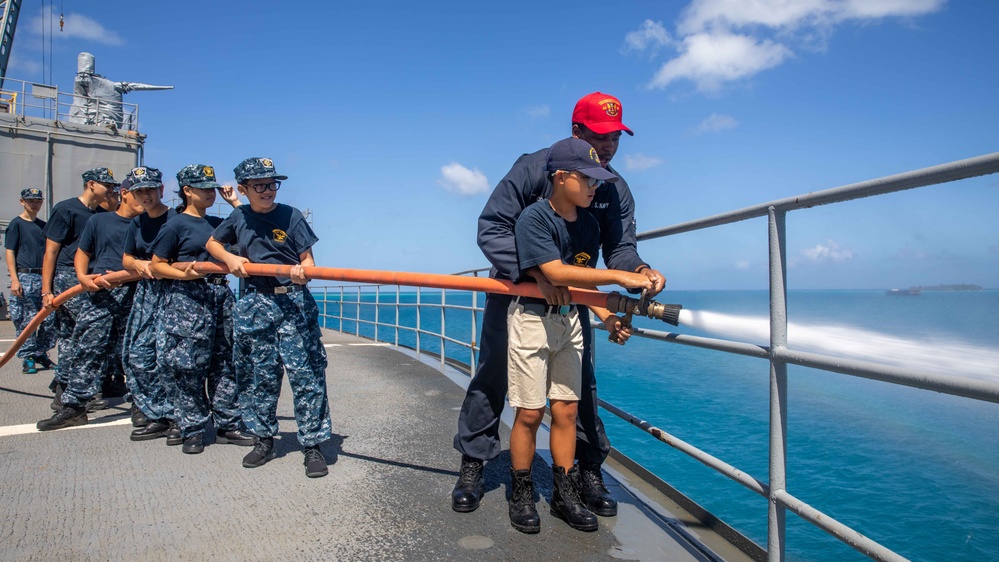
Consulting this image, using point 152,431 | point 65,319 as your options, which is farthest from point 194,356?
point 65,319

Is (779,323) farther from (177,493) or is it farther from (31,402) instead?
(31,402)

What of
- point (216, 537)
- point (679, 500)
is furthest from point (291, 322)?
point (679, 500)

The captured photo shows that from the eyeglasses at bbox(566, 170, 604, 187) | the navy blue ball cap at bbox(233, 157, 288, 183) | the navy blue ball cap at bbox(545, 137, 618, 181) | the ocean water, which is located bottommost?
the ocean water

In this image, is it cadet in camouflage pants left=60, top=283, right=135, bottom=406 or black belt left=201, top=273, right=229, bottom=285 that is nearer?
black belt left=201, top=273, right=229, bottom=285

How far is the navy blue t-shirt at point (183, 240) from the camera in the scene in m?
3.69

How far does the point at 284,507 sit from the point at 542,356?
137 cm

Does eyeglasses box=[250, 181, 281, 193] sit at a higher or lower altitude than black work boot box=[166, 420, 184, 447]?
higher

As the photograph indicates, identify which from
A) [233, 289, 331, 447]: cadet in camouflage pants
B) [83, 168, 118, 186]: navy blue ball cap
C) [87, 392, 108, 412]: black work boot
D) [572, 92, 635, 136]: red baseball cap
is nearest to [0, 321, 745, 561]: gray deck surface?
[233, 289, 331, 447]: cadet in camouflage pants

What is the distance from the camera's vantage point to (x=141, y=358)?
3.99m

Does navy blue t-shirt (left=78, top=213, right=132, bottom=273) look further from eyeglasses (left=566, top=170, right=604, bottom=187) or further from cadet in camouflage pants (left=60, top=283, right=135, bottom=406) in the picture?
eyeglasses (left=566, top=170, right=604, bottom=187)

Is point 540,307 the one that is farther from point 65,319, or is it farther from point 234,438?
point 65,319

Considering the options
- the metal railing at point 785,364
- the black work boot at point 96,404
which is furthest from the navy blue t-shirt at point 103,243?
the metal railing at point 785,364

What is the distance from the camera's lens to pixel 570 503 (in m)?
2.43

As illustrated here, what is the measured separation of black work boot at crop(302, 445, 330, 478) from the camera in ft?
10.0
